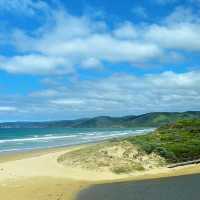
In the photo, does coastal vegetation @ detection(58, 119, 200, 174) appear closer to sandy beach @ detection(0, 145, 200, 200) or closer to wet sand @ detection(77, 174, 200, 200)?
sandy beach @ detection(0, 145, 200, 200)

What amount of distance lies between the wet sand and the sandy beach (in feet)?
3.51

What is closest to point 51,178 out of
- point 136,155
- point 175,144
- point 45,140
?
point 136,155

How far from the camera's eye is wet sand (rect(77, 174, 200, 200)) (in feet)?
65.3

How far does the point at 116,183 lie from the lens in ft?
80.1

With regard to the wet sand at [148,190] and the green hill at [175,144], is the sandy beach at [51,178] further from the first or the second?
the green hill at [175,144]

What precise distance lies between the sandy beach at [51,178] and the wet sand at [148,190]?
3.51 feet

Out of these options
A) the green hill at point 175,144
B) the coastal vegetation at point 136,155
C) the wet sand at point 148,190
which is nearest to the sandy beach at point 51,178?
the coastal vegetation at point 136,155

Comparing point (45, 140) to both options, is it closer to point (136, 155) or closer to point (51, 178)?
point (136, 155)

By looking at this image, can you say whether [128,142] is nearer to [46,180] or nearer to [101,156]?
[101,156]

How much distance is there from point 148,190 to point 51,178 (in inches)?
269

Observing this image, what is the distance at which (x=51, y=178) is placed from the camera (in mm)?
25875

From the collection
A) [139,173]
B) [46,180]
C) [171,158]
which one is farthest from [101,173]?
[171,158]

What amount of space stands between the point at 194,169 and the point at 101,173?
6797 mm

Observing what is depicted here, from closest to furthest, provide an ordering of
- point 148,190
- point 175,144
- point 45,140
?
point 148,190, point 175,144, point 45,140
